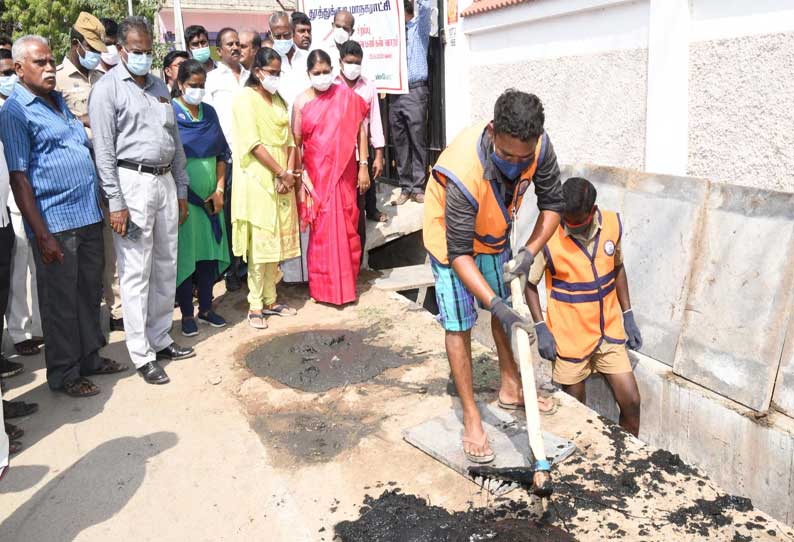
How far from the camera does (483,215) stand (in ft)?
9.89

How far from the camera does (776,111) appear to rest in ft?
12.4

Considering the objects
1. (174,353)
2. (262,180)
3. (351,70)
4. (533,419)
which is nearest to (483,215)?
(533,419)

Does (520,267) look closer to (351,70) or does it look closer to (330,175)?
(330,175)

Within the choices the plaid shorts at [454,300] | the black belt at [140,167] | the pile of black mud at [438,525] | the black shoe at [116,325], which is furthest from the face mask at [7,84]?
the pile of black mud at [438,525]

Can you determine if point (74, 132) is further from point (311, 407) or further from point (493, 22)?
point (493, 22)

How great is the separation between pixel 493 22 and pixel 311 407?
154 inches

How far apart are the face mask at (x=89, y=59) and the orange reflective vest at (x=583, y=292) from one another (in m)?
3.83

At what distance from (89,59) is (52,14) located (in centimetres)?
1770

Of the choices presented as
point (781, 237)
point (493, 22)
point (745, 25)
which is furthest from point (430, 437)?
point (493, 22)

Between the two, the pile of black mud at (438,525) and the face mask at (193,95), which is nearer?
the pile of black mud at (438,525)

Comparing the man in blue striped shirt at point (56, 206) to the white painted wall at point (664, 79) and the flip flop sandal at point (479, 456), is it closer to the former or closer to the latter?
the flip flop sandal at point (479, 456)

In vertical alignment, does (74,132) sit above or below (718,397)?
above

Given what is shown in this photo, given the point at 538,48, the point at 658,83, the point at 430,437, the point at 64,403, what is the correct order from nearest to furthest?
the point at 430,437, the point at 64,403, the point at 658,83, the point at 538,48

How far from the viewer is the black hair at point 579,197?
3.49 m
